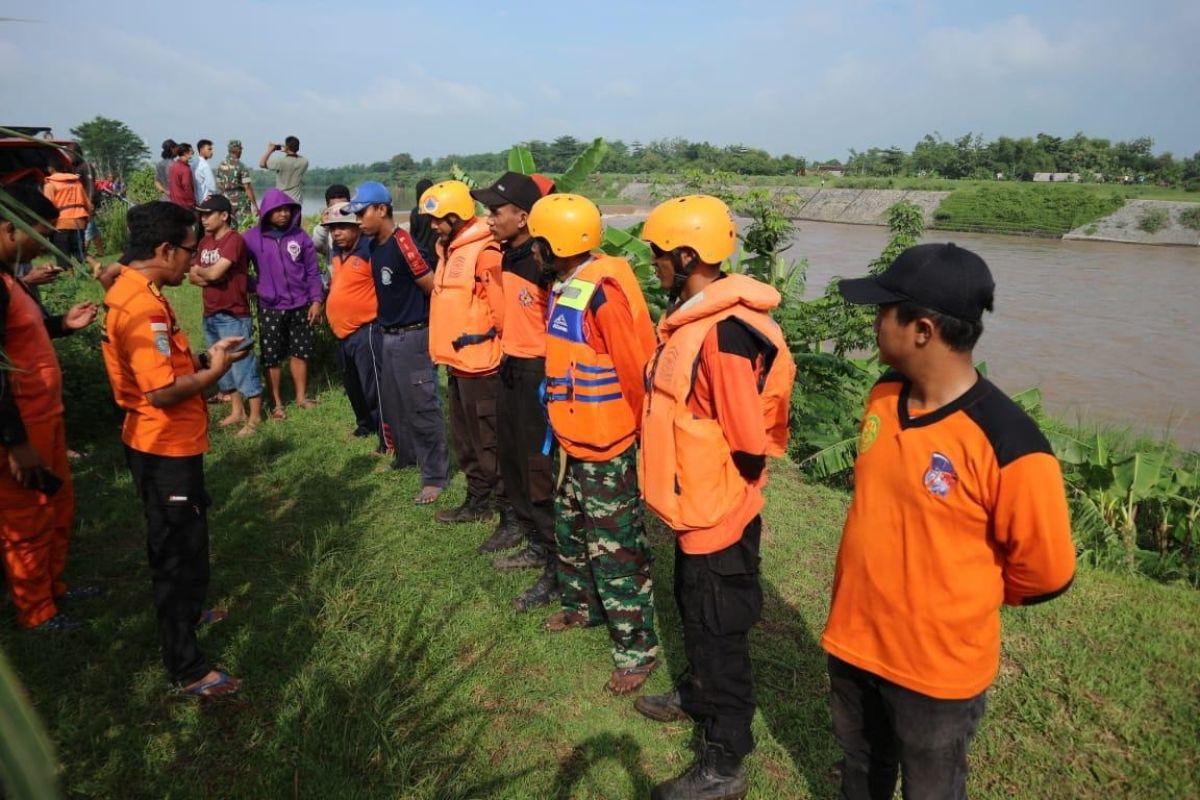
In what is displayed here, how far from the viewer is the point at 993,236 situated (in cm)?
3181

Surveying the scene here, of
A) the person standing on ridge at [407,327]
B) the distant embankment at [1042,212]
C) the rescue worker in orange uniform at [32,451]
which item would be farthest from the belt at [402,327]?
the distant embankment at [1042,212]

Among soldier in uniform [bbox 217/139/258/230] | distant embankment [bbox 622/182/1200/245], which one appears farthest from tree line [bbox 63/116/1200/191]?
soldier in uniform [bbox 217/139/258/230]

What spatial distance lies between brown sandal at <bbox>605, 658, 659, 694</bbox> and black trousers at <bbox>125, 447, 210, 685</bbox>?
1.76 metres

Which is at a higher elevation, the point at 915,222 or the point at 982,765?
the point at 915,222

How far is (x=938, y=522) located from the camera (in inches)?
74.0

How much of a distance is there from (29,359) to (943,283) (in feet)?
12.4

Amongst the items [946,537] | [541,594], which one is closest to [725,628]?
[946,537]

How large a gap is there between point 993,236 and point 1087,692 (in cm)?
3337

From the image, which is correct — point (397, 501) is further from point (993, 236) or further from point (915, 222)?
point (993, 236)

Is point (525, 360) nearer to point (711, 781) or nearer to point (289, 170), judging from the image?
point (711, 781)

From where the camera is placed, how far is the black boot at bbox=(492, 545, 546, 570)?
169 inches

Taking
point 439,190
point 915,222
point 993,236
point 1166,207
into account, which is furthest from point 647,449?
point 1166,207

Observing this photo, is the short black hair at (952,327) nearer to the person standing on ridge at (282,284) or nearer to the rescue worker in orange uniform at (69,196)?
the person standing on ridge at (282,284)

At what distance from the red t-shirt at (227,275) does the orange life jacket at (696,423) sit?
478 centimetres
